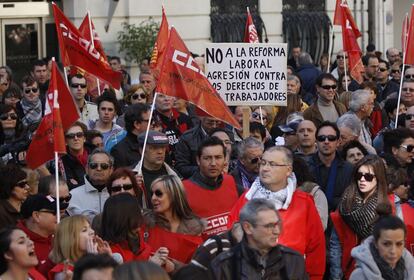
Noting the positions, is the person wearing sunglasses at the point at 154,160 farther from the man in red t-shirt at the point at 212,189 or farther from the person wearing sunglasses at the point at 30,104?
the person wearing sunglasses at the point at 30,104

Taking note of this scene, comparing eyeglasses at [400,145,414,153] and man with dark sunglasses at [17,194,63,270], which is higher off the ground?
eyeglasses at [400,145,414,153]

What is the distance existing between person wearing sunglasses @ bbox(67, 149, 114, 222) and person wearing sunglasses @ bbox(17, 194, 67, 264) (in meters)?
0.93

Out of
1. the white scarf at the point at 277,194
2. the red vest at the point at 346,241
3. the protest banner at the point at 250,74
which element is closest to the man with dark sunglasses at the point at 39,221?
the white scarf at the point at 277,194

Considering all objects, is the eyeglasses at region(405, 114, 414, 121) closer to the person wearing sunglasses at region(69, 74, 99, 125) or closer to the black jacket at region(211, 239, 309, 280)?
the person wearing sunglasses at region(69, 74, 99, 125)

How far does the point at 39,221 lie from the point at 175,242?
0.91 meters

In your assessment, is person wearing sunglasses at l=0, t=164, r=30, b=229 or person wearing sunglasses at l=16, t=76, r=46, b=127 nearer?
person wearing sunglasses at l=0, t=164, r=30, b=229

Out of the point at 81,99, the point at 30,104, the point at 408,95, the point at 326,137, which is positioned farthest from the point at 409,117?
the point at 30,104

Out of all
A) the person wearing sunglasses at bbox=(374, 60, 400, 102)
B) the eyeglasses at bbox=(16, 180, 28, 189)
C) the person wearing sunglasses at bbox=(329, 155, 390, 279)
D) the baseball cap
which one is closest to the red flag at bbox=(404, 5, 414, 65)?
the person wearing sunglasses at bbox=(374, 60, 400, 102)

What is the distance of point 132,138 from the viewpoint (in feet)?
39.5

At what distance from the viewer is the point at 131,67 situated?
2442 cm

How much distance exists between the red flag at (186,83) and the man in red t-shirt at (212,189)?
1.30 m

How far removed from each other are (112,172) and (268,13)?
1680 centimetres

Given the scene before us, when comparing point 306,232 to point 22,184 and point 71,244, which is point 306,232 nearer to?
point 71,244

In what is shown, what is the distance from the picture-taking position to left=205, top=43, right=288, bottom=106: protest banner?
12.6 metres
